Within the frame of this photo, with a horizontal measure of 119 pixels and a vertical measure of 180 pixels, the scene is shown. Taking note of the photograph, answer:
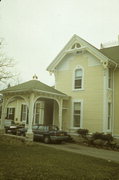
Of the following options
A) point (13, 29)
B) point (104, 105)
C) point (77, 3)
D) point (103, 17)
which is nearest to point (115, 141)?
point (104, 105)

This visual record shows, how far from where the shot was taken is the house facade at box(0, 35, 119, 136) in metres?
18.4

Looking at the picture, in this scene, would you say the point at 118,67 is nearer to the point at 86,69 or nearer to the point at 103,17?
the point at 86,69

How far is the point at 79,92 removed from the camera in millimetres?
20469

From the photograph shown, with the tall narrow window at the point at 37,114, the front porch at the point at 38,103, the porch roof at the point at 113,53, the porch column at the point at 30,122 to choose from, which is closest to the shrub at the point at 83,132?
the front porch at the point at 38,103

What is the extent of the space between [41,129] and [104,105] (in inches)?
226

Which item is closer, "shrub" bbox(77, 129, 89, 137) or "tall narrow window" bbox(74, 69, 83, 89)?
"shrub" bbox(77, 129, 89, 137)

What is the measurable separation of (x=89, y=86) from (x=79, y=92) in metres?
1.20

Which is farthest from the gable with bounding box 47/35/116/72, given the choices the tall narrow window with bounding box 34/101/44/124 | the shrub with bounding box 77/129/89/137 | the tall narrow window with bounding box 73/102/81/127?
the shrub with bounding box 77/129/89/137

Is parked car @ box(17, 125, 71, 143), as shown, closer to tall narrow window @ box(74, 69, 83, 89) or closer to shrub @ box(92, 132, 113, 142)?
shrub @ box(92, 132, 113, 142)

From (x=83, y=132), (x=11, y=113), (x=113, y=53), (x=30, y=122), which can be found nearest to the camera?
Result: (x=30, y=122)

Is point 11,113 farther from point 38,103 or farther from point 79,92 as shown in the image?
point 79,92

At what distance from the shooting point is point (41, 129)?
720 inches

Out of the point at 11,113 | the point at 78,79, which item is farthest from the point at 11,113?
the point at 78,79

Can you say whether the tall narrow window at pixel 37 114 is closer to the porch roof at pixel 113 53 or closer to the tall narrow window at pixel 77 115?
the tall narrow window at pixel 77 115
